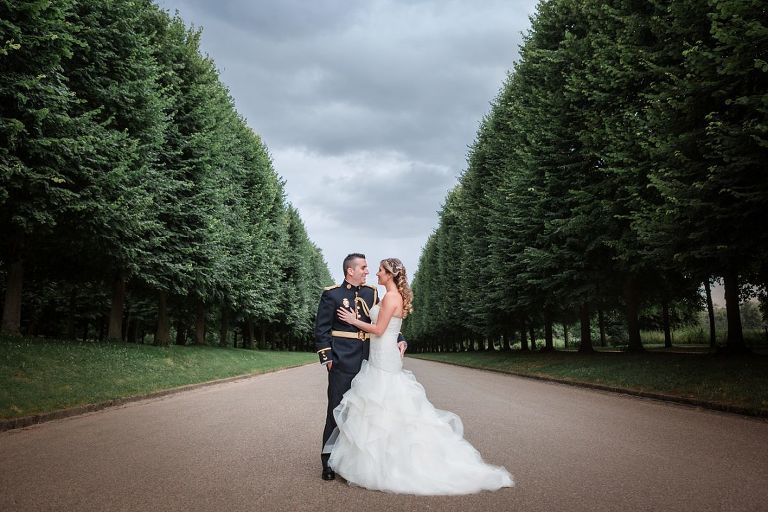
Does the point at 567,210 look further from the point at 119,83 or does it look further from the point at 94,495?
the point at 94,495

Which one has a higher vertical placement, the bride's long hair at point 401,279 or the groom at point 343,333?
the bride's long hair at point 401,279

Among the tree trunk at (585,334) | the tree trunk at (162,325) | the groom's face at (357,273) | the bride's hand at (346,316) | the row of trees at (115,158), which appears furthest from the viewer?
the tree trunk at (585,334)

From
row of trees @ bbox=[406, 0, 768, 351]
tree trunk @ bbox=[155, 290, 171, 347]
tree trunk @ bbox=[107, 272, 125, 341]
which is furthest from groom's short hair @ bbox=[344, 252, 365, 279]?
→ tree trunk @ bbox=[155, 290, 171, 347]

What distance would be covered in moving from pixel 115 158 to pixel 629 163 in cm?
1514

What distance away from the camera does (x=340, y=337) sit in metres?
5.38

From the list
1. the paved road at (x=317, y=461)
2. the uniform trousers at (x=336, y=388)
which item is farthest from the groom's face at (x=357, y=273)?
the paved road at (x=317, y=461)

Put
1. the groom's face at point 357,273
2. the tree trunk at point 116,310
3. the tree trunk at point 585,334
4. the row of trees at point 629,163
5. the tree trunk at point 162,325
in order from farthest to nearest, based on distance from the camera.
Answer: the tree trunk at point 585,334, the tree trunk at point 162,325, the tree trunk at point 116,310, the row of trees at point 629,163, the groom's face at point 357,273

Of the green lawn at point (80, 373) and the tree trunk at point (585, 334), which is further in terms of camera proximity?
the tree trunk at point (585, 334)

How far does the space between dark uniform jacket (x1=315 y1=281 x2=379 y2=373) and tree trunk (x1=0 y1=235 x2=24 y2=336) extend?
1439 cm

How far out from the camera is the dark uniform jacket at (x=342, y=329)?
5277 millimetres

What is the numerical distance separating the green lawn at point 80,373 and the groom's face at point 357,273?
253 inches

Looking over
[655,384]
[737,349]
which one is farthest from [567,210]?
[655,384]

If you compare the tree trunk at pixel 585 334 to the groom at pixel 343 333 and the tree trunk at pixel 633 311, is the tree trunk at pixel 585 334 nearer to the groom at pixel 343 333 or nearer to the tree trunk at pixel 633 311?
the tree trunk at pixel 633 311

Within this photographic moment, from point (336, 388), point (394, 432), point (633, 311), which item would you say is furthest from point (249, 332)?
point (394, 432)
